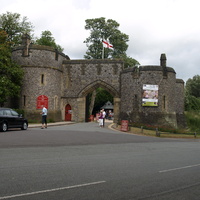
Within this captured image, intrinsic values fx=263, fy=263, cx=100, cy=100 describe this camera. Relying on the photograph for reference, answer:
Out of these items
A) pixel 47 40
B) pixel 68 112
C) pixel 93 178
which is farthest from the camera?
pixel 47 40

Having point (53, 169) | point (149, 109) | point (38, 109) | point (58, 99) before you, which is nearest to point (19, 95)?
point (38, 109)

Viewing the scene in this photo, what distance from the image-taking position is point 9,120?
1711cm

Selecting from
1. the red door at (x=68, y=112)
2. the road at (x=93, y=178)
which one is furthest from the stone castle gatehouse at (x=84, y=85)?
the road at (x=93, y=178)

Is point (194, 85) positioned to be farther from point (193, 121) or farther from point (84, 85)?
point (84, 85)

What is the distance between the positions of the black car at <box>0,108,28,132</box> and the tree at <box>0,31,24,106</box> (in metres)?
8.19

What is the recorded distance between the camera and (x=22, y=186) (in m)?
5.02

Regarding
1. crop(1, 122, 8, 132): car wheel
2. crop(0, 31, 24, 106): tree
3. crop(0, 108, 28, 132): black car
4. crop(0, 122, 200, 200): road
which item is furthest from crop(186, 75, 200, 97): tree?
Answer: crop(0, 122, 200, 200): road

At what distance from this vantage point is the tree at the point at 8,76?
26.1m

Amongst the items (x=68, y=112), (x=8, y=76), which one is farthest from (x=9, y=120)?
(x=68, y=112)

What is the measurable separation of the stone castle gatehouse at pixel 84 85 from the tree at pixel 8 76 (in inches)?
54.7

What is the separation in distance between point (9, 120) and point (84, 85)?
16.7m

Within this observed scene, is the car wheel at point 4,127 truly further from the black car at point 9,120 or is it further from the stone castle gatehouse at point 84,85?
the stone castle gatehouse at point 84,85

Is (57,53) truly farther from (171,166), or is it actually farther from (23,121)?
(171,166)

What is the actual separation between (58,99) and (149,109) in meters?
11.0
